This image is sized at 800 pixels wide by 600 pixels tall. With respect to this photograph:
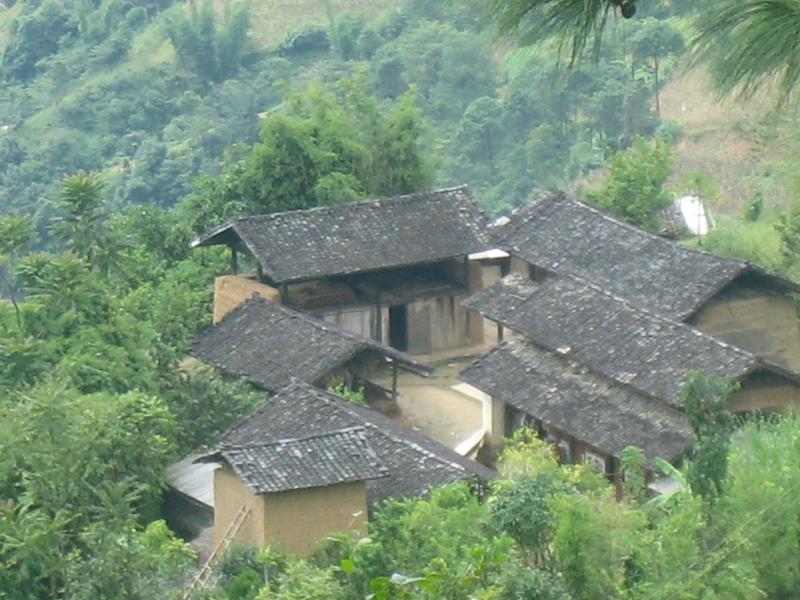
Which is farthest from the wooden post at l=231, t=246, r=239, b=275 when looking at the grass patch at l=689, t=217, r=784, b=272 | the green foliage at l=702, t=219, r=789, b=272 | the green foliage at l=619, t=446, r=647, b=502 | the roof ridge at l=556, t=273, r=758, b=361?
the green foliage at l=619, t=446, r=647, b=502

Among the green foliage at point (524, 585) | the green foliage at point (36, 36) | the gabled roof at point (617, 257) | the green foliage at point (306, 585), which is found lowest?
the green foliage at point (36, 36)

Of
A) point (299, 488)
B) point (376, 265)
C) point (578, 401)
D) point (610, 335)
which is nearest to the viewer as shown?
point (299, 488)

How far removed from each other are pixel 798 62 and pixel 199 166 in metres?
39.0

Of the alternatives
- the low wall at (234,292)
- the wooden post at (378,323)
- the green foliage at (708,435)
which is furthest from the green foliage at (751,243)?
the green foliage at (708,435)

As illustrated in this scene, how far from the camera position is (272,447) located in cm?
1512

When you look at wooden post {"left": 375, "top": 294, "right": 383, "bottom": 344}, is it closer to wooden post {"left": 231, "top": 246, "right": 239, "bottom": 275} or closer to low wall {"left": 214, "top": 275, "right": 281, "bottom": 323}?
low wall {"left": 214, "top": 275, "right": 281, "bottom": 323}

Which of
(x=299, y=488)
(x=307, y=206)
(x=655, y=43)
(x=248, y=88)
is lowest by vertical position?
(x=248, y=88)

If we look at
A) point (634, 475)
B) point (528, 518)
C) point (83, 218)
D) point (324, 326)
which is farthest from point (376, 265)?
point (528, 518)

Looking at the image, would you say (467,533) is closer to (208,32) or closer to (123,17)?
(208,32)

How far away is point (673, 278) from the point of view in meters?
19.8

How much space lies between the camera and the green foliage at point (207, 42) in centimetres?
4894

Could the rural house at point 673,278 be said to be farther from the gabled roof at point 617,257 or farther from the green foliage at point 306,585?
the green foliage at point 306,585

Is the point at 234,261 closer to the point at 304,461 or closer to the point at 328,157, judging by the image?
the point at 328,157

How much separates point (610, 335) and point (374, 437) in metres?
3.34
